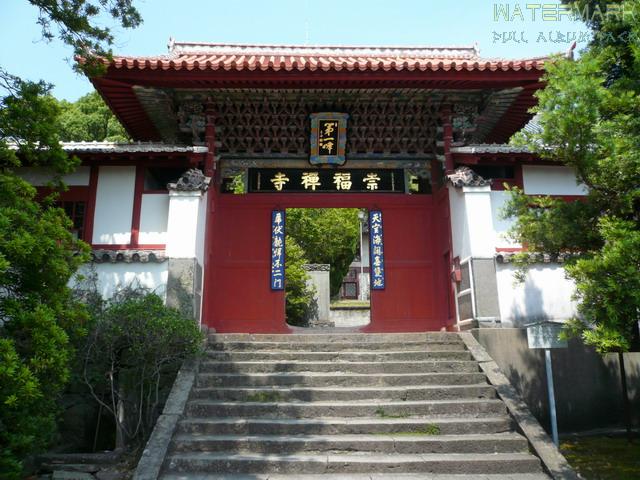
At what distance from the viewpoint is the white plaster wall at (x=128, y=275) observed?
7461 millimetres

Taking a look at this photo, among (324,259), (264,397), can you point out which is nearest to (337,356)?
(264,397)

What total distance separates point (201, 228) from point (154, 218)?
0.77 meters

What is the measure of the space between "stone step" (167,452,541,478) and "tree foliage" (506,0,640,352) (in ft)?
5.15

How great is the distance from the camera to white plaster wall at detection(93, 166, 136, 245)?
8023 millimetres

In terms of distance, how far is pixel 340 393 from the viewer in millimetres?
6086

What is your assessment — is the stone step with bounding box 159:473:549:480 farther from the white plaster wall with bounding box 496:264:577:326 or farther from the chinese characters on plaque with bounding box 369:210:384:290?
the chinese characters on plaque with bounding box 369:210:384:290

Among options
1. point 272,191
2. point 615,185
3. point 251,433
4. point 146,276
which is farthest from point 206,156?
point 615,185

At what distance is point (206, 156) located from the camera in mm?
8289

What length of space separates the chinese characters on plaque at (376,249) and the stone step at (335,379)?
2805mm

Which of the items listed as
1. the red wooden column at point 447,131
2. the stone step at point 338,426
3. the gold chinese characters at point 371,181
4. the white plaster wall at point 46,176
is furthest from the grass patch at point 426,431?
the white plaster wall at point 46,176

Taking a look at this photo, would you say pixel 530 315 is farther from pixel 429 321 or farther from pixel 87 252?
pixel 87 252

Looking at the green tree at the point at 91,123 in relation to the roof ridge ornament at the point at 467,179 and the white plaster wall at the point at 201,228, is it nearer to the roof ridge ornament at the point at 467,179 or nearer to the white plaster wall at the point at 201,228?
the white plaster wall at the point at 201,228

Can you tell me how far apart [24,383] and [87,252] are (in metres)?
1.82

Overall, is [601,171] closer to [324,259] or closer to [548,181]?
[548,181]
